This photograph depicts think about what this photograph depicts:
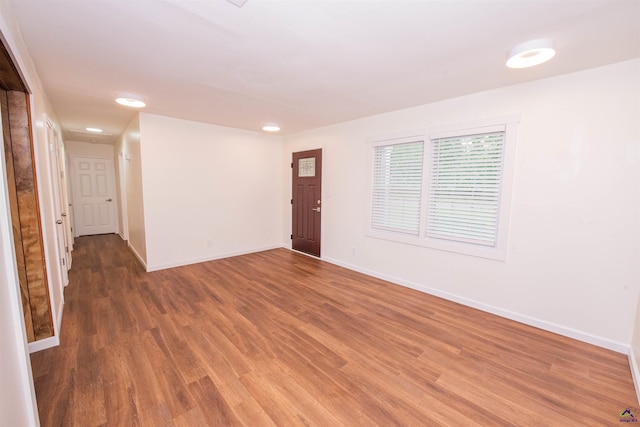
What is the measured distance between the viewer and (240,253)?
513 cm

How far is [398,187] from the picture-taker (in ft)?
12.0

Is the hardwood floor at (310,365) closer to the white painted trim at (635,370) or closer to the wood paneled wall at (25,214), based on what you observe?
the white painted trim at (635,370)

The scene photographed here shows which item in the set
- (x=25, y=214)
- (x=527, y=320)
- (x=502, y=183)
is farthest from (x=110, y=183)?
(x=527, y=320)

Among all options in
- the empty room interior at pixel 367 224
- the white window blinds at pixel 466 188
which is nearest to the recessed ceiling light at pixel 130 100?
the empty room interior at pixel 367 224

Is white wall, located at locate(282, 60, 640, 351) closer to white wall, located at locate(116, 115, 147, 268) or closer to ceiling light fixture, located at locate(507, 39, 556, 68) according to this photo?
ceiling light fixture, located at locate(507, 39, 556, 68)

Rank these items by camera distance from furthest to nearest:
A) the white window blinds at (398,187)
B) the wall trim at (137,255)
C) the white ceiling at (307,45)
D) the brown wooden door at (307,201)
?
the brown wooden door at (307,201) < the wall trim at (137,255) < the white window blinds at (398,187) < the white ceiling at (307,45)

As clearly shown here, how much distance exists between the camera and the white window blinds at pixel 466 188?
283cm

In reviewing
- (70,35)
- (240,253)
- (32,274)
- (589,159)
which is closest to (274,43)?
(70,35)

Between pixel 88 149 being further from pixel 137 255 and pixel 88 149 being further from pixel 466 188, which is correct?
pixel 466 188

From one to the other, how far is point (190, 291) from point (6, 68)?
2611 millimetres

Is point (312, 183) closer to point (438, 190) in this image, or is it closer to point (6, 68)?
point (438, 190)

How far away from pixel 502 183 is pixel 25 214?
169 inches

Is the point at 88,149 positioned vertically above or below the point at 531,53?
below

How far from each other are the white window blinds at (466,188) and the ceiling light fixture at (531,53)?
33.4 inches
